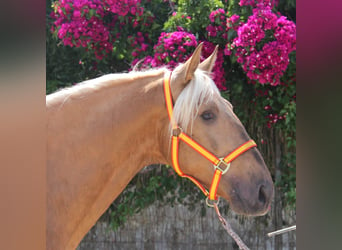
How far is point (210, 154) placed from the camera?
184cm

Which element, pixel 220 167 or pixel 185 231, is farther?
pixel 185 231

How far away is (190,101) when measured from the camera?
185 cm

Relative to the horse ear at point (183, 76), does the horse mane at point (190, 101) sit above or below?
below

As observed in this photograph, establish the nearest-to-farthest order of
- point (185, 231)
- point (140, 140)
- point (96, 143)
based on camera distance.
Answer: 1. point (96, 143)
2. point (140, 140)
3. point (185, 231)

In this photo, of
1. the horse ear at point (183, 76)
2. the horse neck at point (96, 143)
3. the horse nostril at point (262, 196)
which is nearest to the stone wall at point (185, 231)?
the horse nostril at point (262, 196)

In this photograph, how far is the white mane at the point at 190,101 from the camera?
1.84 metres

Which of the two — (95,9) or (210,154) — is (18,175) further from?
(95,9)

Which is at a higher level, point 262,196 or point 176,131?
point 176,131

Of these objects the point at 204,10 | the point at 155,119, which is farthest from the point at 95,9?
the point at 155,119

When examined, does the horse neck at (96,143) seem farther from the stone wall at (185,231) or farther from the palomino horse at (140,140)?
the stone wall at (185,231)

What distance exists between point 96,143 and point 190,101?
451 millimetres

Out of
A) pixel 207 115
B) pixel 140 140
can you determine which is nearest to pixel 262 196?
pixel 207 115

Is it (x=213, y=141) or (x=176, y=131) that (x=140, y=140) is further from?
(x=213, y=141)

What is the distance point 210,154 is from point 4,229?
1401 millimetres
